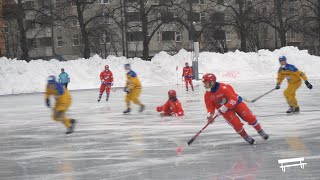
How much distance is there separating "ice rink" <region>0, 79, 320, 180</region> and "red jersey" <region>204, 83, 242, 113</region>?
70 cm

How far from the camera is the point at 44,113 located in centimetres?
1698

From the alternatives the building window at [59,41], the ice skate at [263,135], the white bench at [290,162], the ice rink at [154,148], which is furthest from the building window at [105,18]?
the white bench at [290,162]

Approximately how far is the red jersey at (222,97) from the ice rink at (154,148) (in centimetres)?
70

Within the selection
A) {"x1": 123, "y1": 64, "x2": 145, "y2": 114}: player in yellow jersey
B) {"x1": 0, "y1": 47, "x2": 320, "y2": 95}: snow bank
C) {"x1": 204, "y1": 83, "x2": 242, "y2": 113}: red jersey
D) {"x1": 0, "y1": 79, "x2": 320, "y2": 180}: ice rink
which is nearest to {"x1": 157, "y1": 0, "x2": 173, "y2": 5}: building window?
{"x1": 0, "y1": 47, "x2": 320, "y2": 95}: snow bank

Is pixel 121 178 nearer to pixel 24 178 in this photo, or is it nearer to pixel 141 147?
pixel 24 178

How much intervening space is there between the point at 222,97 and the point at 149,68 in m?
27.6

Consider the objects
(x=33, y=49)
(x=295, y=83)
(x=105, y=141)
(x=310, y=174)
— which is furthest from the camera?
(x=33, y=49)

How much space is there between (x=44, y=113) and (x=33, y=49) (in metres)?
49.6

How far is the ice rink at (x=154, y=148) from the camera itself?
6.83 meters

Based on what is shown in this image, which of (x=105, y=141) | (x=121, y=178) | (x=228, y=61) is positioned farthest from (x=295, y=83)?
(x=228, y=61)

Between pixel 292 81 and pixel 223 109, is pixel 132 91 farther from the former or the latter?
pixel 223 109

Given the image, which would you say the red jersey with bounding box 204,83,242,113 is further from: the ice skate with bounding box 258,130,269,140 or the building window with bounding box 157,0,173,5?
the building window with bounding box 157,0,173,5

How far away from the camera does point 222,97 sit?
8.56 metres

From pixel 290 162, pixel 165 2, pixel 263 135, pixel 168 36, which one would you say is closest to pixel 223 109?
pixel 263 135
